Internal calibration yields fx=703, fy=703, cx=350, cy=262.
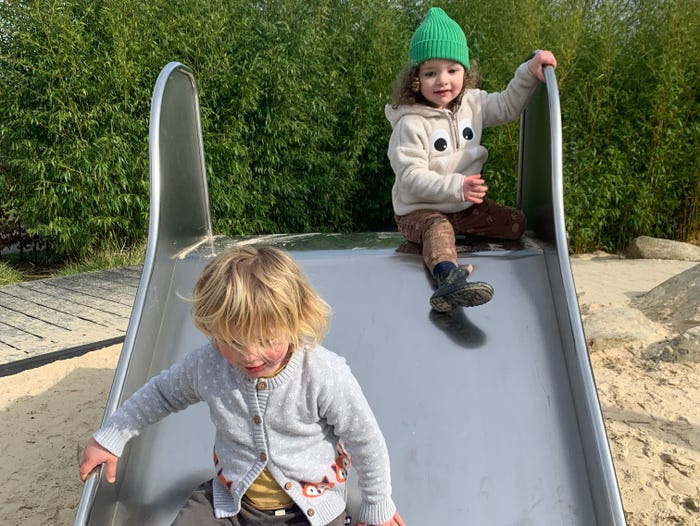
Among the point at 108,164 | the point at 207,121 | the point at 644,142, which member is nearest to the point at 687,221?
the point at 644,142

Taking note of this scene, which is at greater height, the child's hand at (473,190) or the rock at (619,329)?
the child's hand at (473,190)

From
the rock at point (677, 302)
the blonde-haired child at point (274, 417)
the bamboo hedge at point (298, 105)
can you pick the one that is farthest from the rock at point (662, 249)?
the blonde-haired child at point (274, 417)

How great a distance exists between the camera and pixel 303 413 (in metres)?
1.37

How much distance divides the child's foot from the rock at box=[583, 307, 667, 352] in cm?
143

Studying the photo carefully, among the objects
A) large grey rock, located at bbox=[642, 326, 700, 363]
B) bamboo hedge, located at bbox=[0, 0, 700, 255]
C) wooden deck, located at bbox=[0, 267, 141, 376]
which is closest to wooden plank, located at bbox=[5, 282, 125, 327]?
wooden deck, located at bbox=[0, 267, 141, 376]

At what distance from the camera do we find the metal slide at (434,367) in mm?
1572

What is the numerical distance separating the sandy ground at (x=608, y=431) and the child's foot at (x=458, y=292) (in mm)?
798

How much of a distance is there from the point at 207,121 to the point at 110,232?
1.13 meters

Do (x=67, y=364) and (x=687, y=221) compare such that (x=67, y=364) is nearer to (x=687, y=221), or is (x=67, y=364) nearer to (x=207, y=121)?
(x=207, y=121)

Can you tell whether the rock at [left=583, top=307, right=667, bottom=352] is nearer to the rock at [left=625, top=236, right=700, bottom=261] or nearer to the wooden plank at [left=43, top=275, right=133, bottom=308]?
the rock at [left=625, top=236, right=700, bottom=261]

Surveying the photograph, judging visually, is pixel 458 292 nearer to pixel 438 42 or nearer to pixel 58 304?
pixel 438 42

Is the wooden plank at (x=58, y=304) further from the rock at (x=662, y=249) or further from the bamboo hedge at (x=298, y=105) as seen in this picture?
the rock at (x=662, y=249)

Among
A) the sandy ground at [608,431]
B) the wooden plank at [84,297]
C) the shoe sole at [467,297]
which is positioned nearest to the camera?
the shoe sole at [467,297]

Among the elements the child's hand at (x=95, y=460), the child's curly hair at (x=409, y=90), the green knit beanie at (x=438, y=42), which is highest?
the green knit beanie at (x=438, y=42)
